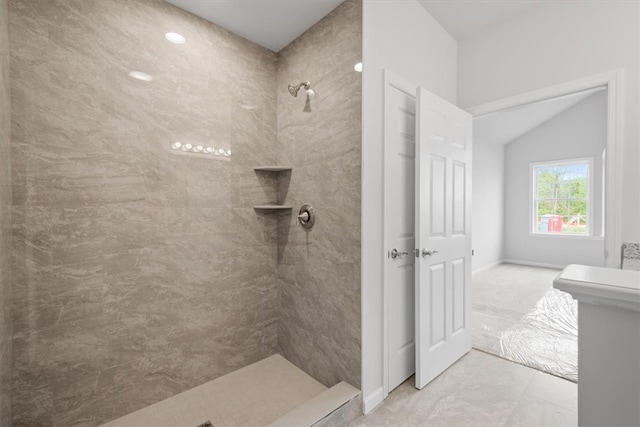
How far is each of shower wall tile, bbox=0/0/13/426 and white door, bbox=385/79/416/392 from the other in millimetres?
1928

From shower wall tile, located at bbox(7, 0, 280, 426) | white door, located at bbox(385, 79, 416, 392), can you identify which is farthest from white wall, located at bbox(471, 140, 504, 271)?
shower wall tile, located at bbox(7, 0, 280, 426)

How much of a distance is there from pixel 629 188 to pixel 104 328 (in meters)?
3.34

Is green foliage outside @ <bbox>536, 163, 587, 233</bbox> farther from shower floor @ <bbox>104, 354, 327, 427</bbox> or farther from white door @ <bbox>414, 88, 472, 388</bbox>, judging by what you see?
shower floor @ <bbox>104, 354, 327, 427</bbox>

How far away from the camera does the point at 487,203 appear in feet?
18.8

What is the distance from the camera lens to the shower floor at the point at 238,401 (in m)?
1.67

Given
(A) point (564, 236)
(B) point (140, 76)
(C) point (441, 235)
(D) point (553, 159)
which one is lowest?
(A) point (564, 236)

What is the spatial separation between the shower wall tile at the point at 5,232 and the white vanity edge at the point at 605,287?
2.03m

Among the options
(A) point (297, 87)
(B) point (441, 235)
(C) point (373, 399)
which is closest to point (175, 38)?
(A) point (297, 87)

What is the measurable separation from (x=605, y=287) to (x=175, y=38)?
94.9 inches

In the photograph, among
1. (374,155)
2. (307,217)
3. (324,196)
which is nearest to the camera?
(374,155)

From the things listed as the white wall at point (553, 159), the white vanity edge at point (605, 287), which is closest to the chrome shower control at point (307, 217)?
the white vanity edge at point (605, 287)

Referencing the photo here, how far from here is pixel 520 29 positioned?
2209 mm

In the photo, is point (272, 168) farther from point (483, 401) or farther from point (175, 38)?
point (483, 401)

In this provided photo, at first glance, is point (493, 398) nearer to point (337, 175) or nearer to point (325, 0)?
point (337, 175)
